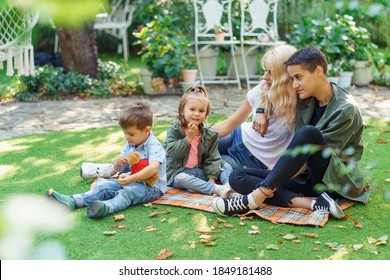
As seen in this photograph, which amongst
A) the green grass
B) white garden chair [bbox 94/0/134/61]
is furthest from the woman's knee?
white garden chair [bbox 94/0/134/61]

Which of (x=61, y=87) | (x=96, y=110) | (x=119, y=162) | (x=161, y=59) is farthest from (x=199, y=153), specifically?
(x=61, y=87)

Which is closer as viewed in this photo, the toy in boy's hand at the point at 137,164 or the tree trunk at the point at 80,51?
the toy in boy's hand at the point at 137,164

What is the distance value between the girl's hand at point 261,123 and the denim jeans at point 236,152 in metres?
0.25

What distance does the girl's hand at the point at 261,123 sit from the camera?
321 cm

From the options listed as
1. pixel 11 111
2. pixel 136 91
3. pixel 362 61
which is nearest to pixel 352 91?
pixel 362 61

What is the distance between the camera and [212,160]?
11.2ft

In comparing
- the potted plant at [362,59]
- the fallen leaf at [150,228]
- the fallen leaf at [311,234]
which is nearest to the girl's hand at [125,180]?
the fallen leaf at [150,228]

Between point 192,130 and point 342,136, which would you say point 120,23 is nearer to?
point 192,130

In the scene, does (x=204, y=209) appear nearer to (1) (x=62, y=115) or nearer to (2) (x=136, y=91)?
(1) (x=62, y=115)

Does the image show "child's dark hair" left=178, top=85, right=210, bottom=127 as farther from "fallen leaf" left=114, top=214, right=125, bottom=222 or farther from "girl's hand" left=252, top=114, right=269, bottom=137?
"fallen leaf" left=114, top=214, right=125, bottom=222

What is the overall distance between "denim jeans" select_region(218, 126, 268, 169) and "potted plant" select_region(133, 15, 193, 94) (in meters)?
3.23

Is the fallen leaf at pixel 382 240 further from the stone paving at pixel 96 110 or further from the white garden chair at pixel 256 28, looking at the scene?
→ the white garden chair at pixel 256 28

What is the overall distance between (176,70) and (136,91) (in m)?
0.66

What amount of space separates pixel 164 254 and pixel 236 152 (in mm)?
1343
